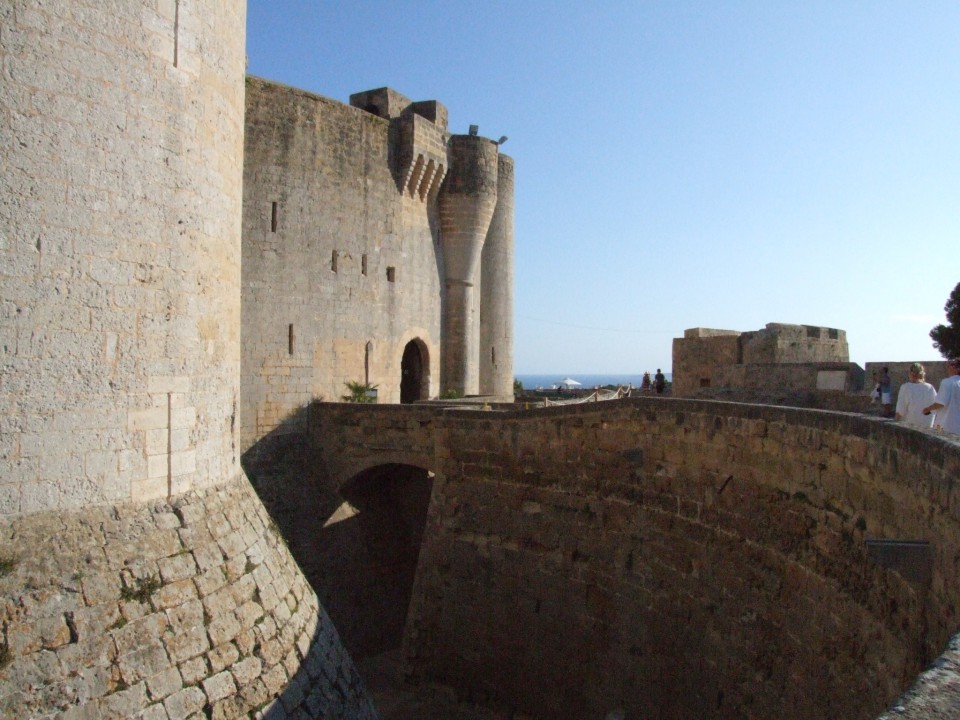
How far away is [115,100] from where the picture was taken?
4.75 metres

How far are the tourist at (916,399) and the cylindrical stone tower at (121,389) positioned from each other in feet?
17.5

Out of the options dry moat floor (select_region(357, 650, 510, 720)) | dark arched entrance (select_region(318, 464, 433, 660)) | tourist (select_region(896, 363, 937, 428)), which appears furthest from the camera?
dark arched entrance (select_region(318, 464, 433, 660))

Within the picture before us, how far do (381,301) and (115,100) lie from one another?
34.3 ft

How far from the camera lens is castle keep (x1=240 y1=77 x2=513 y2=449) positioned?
12961 mm

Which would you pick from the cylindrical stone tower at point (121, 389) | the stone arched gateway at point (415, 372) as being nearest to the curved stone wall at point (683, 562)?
the cylindrical stone tower at point (121, 389)

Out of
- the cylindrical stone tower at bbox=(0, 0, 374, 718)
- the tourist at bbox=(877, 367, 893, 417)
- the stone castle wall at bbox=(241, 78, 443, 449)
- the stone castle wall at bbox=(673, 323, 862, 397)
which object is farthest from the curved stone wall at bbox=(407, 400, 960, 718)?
the stone castle wall at bbox=(673, 323, 862, 397)

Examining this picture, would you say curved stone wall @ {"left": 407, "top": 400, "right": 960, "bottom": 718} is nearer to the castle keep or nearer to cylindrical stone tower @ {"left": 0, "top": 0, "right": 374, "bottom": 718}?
cylindrical stone tower @ {"left": 0, "top": 0, "right": 374, "bottom": 718}

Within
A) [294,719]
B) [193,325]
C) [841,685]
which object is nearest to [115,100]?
[193,325]

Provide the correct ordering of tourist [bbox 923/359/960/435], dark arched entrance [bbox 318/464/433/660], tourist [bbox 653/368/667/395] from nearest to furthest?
tourist [bbox 923/359/960/435] → dark arched entrance [bbox 318/464/433/660] → tourist [bbox 653/368/667/395]

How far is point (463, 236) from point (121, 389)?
13.0 m

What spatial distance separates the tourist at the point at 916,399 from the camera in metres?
6.53

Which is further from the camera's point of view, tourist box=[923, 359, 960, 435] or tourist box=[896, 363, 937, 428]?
tourist box=[896, 363, 937, 428]

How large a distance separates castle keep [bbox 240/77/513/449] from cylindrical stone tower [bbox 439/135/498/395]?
1.1 inches

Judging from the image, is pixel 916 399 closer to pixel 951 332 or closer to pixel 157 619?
pixel 157 619
